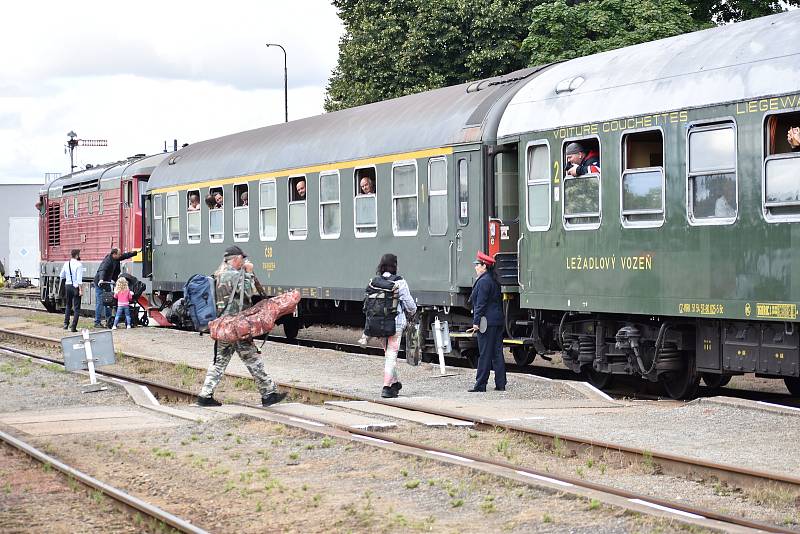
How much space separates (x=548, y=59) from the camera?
109ft

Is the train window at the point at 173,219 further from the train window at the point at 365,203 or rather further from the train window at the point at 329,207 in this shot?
the train window at the point at 365,203

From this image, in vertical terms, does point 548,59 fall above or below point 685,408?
above

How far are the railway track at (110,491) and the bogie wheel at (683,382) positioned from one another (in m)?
6.94

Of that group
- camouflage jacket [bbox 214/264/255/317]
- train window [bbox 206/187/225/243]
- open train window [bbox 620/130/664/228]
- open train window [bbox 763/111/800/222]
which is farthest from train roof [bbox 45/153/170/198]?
open train window [bbox 763/111/800/222]

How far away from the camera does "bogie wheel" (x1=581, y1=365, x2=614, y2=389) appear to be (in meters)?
16.2

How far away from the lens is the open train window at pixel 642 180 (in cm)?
1399

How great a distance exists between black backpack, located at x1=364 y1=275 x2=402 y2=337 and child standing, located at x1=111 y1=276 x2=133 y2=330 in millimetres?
14688

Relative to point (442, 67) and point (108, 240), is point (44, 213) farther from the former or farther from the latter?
point (442, 67)

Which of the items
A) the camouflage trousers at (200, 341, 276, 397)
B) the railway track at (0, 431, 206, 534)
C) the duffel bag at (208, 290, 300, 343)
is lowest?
the railway track at (0, 431, 206, 534)

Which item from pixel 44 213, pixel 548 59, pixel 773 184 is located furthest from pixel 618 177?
pixel 44 213

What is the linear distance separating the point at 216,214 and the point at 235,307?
11.6m

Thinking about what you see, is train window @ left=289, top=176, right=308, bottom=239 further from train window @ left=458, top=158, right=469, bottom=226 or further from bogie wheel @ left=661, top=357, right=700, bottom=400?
bogie wheel @ left=661, top=357, right=700, bottom=400

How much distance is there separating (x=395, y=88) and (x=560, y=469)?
95.8 ft

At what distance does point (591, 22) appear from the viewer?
3347 cm
